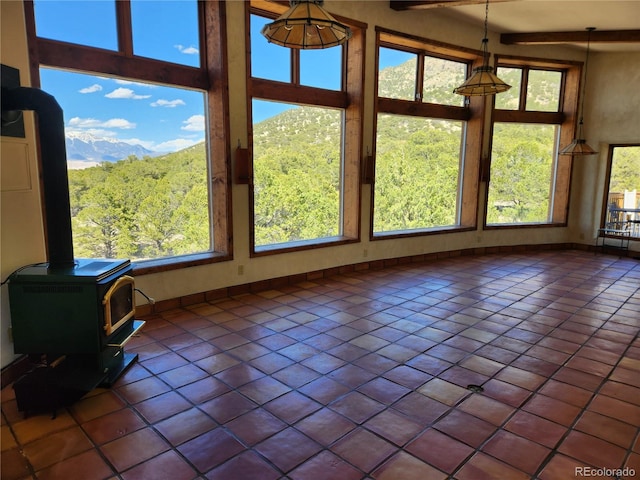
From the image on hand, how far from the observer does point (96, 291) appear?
253cm

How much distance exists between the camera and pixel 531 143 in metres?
7.63

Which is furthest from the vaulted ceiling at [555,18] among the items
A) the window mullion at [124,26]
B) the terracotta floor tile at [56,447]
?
the terracotta floor tile at [56,447]

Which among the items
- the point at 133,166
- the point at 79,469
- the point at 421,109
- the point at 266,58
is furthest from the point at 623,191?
the point at 79,469

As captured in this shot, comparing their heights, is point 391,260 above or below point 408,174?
below

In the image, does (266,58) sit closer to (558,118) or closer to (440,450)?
(440,450)

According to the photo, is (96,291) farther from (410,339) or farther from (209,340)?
(410,339)

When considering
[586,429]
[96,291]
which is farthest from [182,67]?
[586,429]

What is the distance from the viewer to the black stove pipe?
100 inches

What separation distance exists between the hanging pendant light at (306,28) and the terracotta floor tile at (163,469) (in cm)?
244

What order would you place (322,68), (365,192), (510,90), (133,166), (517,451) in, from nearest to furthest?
(517,451) < (133,166) < (322,68) < (365,192) < (510,90)

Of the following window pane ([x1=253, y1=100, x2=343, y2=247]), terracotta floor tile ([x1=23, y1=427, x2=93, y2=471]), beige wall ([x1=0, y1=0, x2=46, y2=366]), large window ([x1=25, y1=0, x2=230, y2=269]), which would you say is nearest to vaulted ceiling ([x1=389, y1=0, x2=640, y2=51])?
window pane ([x1=253, y1=100, x2=343, y2=247])

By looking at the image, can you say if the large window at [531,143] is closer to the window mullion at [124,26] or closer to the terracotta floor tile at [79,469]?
the window mullion at [124,26]

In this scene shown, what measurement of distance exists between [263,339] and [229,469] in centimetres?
156

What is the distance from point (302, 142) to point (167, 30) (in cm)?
199
